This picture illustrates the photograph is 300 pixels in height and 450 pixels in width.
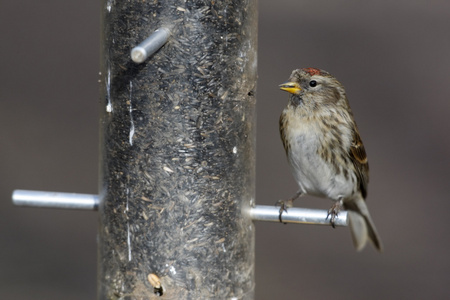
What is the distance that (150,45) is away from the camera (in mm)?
3572

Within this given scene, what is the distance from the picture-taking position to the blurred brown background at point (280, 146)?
9672 millimetres

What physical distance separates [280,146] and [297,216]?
6.84 meters

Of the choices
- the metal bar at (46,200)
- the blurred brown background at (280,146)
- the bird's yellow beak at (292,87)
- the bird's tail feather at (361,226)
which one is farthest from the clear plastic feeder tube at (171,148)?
the blurred brown background at (280,146)

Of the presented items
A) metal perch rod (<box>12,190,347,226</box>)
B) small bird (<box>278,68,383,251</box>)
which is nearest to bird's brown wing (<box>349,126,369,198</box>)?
small bird (<box>278,68,383,251</box>)

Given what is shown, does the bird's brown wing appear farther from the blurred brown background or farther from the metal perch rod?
the blurred brown background

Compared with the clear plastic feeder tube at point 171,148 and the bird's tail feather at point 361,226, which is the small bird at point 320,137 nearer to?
the bird's tail feather at point 361,226

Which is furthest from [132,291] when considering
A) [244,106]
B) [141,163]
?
[244,106]

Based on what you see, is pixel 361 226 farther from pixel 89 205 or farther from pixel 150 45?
pixel 150 45

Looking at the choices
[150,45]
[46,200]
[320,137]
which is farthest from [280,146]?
[150,45]

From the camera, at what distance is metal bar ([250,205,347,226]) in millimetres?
4090

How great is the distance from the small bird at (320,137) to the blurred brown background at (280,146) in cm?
439

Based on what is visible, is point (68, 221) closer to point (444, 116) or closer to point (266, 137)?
point (266, 137)

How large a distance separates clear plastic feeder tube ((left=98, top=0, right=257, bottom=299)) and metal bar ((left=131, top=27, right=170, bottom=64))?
0.07 meters

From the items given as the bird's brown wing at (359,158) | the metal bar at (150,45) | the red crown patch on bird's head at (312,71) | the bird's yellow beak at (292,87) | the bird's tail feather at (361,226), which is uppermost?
the metal bar at (150,45)
